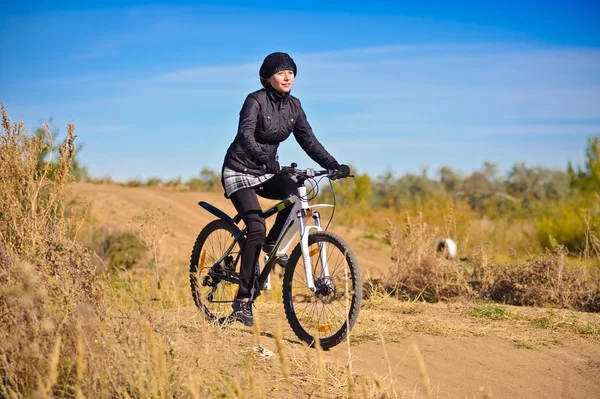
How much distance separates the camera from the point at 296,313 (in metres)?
5.92

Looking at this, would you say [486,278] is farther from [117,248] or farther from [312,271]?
[117,248]

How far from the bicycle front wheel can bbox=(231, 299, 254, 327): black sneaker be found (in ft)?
1.31

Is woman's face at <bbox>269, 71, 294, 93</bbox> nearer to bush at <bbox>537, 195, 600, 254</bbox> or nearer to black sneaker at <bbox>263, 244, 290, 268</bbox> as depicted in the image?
black sneaker at <bbox>263, 244, 290, 268</bbox>

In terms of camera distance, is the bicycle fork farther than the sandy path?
Yes

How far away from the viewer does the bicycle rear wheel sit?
6.59 m

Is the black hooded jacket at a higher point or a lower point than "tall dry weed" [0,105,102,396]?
higher

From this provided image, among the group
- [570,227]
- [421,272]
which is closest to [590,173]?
[570,227]

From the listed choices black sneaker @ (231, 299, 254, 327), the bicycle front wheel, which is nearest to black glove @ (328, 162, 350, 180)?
the bicycle front wheel

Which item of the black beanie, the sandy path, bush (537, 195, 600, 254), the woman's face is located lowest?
the sandy path

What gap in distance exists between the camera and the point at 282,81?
5.82 meters

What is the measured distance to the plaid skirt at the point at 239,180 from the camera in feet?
19.6

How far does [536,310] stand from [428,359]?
2499mm

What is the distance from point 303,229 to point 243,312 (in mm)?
1017

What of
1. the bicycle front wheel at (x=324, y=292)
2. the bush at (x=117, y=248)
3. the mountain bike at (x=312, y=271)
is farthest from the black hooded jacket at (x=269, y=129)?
the bush at (x=117, y=248)
